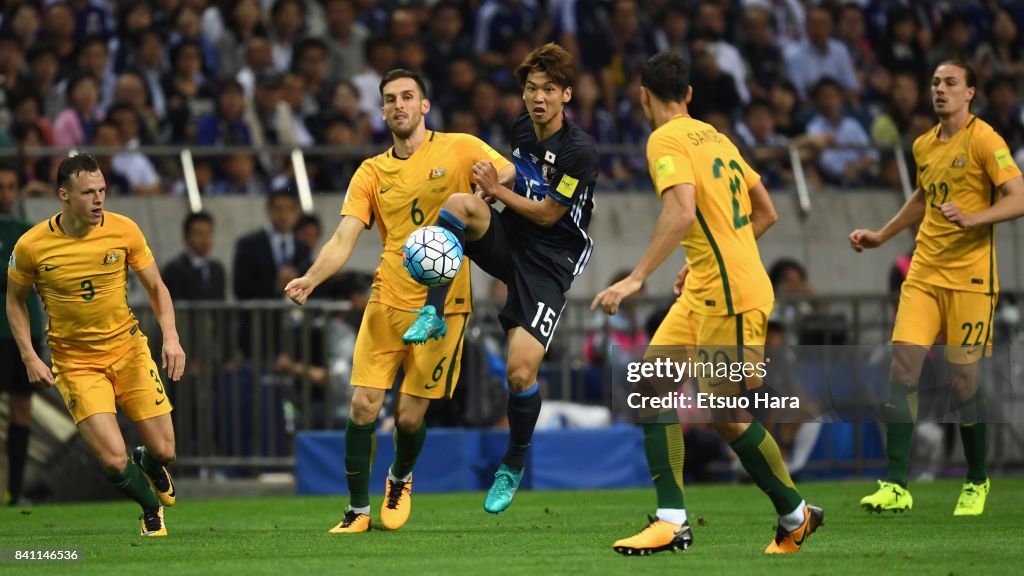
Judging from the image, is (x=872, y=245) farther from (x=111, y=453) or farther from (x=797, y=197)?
(x=797, y=197)

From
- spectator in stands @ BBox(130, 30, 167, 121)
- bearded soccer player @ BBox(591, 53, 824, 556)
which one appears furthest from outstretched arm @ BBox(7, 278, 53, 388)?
spectator in stands @ BBox(130, 30, 167, 121)

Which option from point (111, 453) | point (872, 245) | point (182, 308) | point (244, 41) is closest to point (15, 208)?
point (182, 308)

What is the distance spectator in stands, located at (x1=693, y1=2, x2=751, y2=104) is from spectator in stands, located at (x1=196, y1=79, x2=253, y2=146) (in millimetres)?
6189

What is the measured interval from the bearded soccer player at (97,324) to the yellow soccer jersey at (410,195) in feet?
4.36

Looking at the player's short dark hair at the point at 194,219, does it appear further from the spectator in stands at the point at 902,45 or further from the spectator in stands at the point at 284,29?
the spectator in stands at the point at 902,45

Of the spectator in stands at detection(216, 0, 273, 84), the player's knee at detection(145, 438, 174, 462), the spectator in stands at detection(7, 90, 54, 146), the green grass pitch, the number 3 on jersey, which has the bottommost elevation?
the green grass pitch

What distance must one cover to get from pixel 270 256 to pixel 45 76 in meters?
3.53

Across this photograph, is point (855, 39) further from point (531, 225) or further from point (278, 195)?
point (531, 225)

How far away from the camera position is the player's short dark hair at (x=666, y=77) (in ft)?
26.9

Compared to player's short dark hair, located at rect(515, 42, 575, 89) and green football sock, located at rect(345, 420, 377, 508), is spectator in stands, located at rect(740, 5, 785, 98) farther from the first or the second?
green football sock, located at rect(345, 420, 377, 508)

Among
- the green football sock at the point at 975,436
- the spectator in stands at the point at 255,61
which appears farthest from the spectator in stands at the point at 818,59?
the green football sock at the point at 975,436

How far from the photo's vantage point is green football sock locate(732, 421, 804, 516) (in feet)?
26.6

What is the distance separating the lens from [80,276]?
33.4 feet

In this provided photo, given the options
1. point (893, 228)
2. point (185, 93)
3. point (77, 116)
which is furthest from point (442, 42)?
point (893, 228)
